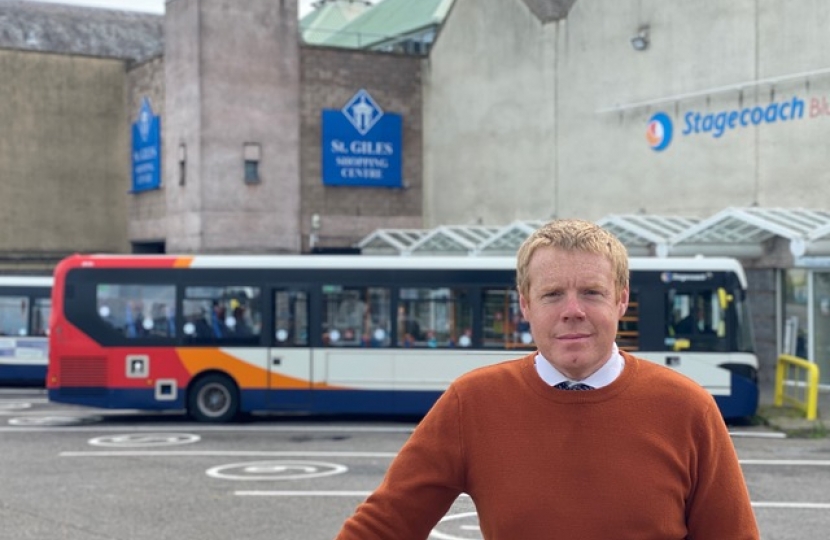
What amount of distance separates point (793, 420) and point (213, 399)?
361 inches

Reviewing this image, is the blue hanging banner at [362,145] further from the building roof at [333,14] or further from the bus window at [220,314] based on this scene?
the building roof at [333,14]

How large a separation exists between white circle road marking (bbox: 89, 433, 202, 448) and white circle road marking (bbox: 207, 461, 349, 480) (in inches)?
97.7

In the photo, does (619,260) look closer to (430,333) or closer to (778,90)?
(430,333)

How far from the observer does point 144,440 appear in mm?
16766

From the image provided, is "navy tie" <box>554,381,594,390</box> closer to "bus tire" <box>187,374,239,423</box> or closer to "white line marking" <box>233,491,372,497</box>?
"white line marking" <box>233,491,372,497</box>

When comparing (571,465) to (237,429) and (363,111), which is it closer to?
(237,429)

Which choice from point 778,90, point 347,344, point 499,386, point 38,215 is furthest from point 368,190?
point 499,386

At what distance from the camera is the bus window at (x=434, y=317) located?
18906 millimetres

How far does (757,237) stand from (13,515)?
53.0ft

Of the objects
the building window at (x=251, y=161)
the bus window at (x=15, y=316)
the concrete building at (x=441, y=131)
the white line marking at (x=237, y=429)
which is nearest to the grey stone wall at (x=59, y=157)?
the concrete building at (x=441, y=131)

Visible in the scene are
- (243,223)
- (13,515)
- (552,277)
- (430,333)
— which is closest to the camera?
(552,277)

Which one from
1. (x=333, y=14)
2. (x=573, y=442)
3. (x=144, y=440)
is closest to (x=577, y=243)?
(x=573, y=442)

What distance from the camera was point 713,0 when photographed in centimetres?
2539

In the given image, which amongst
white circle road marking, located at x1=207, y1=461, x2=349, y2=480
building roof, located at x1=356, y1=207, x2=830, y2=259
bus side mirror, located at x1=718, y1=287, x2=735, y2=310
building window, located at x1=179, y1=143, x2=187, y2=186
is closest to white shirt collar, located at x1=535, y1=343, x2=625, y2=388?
white circle road marking, located at x1=207, y1=461, x2=349, y2=480
